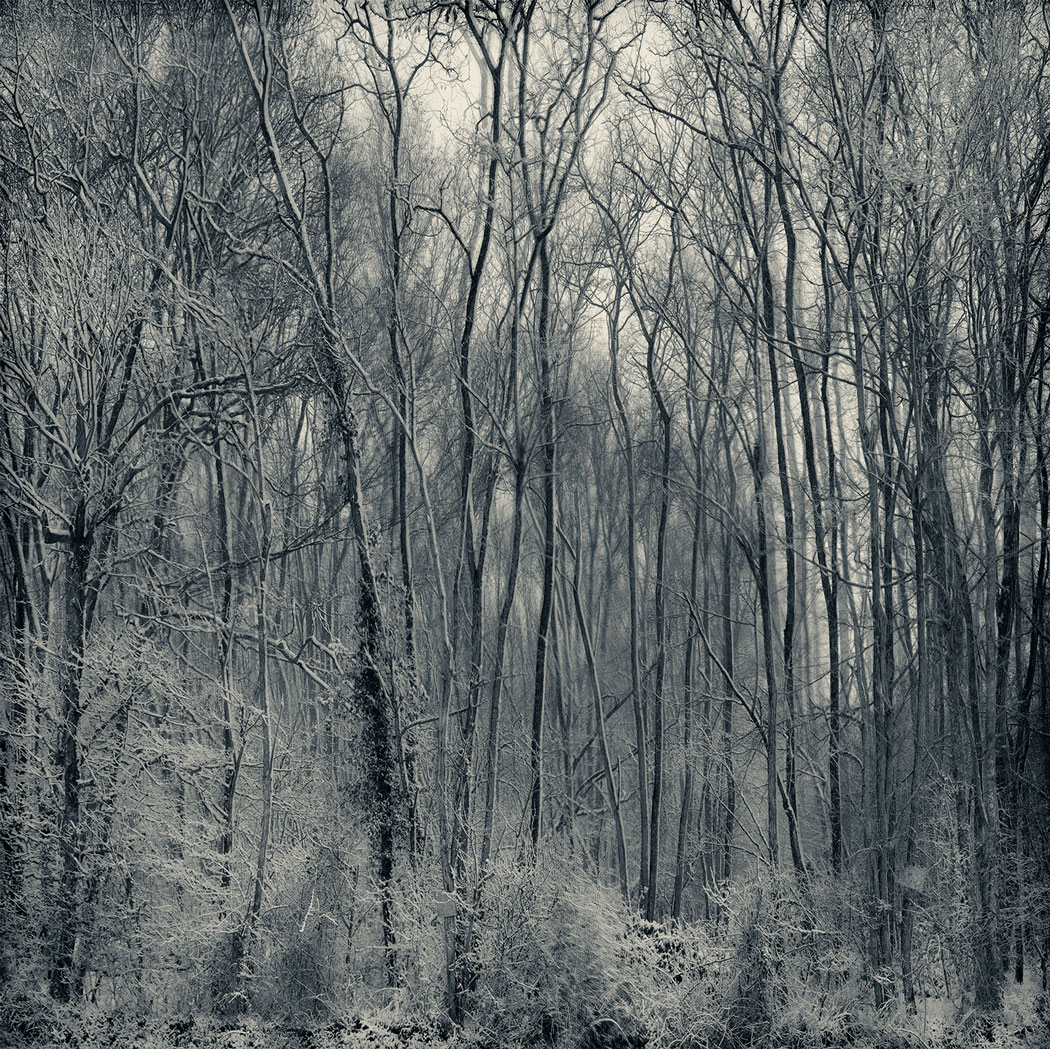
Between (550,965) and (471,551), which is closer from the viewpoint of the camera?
(550,965)

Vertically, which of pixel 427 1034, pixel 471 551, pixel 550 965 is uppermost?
pixel 471 551

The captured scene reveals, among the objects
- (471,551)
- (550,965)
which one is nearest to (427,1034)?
(550,965)

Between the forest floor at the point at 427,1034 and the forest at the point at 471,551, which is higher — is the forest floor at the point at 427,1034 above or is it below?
below

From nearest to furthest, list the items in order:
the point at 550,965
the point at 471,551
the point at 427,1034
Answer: the point at 550,965 < the point at 427,1034 < the point at 471,551

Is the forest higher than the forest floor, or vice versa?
the forest

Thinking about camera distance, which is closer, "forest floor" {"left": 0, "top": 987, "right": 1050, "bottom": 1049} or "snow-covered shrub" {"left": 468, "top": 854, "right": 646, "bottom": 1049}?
"forest floor" {"left": 0, "top": 987, "right": 1050, "bottom": 1049}

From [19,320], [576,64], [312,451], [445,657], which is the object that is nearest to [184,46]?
[19,320]

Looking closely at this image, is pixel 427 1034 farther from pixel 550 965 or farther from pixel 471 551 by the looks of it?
pixel 471 551

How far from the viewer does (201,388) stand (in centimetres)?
926

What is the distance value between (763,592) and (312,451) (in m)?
7.71

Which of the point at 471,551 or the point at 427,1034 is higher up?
the point at 471,551

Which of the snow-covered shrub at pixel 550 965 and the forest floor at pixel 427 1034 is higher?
the snow-covered shrub at pixel 550 965

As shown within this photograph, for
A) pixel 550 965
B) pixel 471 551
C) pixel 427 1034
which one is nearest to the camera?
pixel 550 965

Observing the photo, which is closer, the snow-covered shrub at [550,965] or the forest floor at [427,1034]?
the forest floor at [427,1034]
